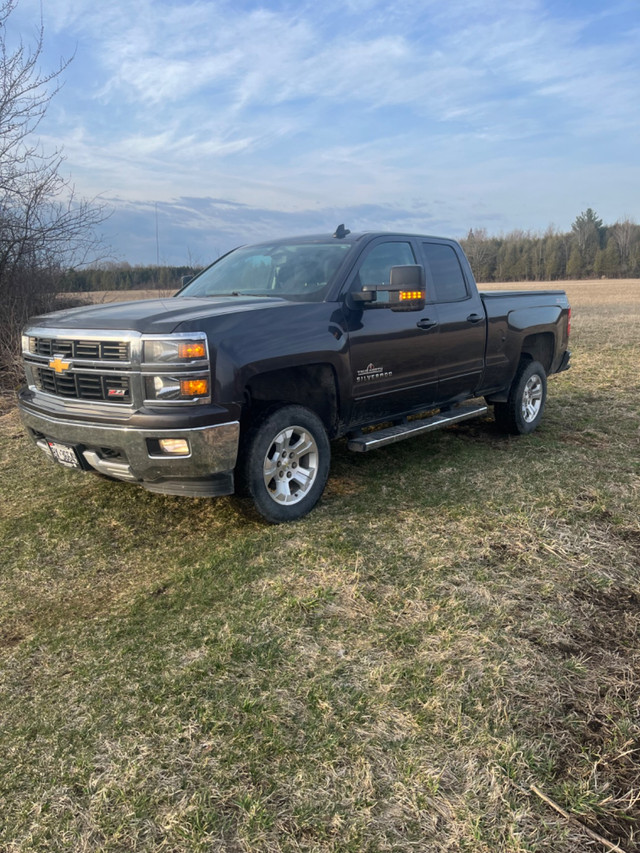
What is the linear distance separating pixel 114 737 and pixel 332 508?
7.85ft

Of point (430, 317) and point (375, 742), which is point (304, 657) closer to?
point (375, 742)

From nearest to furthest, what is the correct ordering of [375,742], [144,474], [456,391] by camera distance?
1. [375,742]
2. [144,474]
3. [456,391]

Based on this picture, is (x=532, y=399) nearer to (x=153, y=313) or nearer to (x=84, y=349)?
(x=153, y=313)

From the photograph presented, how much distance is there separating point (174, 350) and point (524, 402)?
14.4ft

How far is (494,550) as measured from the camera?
377 centimetres

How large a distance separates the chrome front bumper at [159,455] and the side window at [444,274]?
2.68 m

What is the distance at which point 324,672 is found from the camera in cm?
260

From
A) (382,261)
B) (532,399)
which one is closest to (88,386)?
(382,261)

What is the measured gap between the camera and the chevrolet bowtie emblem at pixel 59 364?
379 centimetres

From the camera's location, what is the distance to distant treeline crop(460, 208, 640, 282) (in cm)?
8638

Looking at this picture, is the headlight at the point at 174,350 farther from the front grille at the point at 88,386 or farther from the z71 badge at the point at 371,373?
the z71 badge at the point at 371,373

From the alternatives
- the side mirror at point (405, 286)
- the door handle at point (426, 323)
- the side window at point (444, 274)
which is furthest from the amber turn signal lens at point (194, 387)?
the side window at point (444, 274)

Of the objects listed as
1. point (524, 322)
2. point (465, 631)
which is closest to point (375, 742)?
A: point (465, 631)

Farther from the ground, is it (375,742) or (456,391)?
(456,391)
